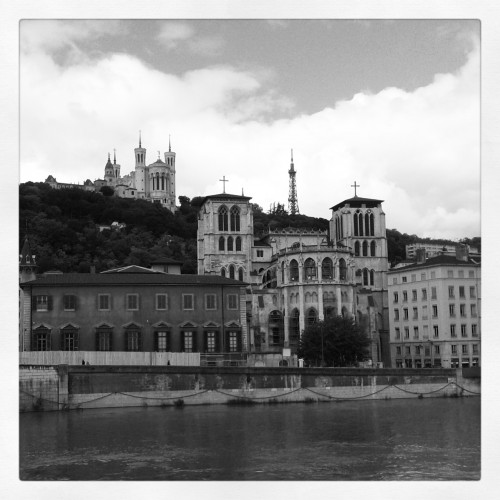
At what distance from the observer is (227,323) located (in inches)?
1928

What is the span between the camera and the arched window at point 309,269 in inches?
2891

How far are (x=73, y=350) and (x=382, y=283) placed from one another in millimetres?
45958

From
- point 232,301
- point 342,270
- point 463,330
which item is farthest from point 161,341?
point 342,270

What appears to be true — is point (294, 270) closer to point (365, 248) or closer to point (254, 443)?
point (365, 248)

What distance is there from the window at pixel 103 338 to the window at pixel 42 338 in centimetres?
278

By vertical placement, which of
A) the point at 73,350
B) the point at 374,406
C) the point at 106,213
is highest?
the point at 106,213

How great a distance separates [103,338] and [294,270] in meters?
30.5

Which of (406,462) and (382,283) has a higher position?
(382,283)

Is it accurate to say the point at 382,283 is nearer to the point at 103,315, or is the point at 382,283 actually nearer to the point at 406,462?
the point at 103,315

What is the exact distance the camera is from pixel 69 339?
46812 mm

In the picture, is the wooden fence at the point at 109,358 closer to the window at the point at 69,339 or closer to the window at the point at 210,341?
the window at the point at 210,341

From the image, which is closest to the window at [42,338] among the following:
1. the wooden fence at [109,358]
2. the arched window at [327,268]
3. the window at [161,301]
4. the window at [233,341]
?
the wooden fence at [109,358]
